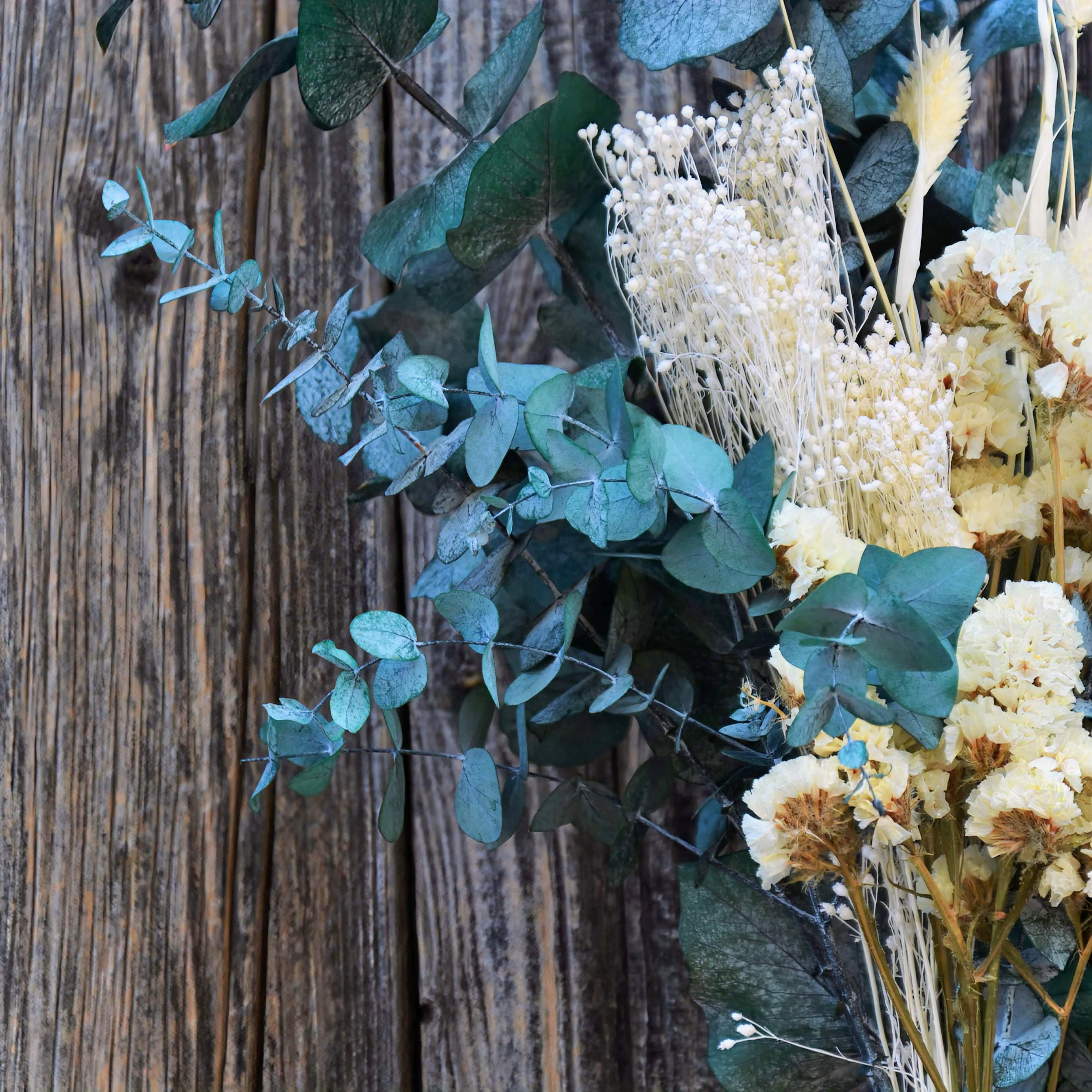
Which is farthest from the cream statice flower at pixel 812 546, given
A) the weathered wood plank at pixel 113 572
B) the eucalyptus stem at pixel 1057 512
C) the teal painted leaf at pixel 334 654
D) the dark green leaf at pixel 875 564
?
the weathered wood plank at pixel 113 572

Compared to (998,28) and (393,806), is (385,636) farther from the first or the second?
(998,28)

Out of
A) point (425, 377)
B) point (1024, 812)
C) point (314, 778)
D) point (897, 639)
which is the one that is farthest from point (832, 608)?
point (314, 778)

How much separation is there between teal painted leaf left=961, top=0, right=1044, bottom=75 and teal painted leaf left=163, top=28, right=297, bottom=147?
18.6 inches

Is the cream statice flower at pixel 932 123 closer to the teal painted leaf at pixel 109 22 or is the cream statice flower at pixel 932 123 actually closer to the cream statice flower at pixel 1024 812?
the cream statice flower at pixel 1024 812

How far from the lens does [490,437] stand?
1.70 feet

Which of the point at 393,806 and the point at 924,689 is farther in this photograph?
the point at 393,806

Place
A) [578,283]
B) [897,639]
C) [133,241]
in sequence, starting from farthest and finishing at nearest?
[578,283]
[133,241]
[897,639]

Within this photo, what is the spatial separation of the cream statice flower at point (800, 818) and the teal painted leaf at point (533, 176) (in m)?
0.36

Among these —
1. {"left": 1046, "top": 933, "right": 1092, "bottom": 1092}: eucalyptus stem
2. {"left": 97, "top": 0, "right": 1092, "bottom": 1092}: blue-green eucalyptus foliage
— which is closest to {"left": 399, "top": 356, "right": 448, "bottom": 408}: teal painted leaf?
{"left": 97, "top": 0, "right": 1092, "bottom": 1092}: blue-green eucalyptus foliage

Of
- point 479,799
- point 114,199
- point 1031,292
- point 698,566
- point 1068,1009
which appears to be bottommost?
point 1068,1009

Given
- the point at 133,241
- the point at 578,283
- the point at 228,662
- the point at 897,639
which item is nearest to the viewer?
the point at 897,639

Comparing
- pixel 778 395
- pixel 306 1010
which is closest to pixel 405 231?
pixel 778 395

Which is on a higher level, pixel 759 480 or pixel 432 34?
pixel 432 34

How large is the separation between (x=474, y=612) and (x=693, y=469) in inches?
5.4
